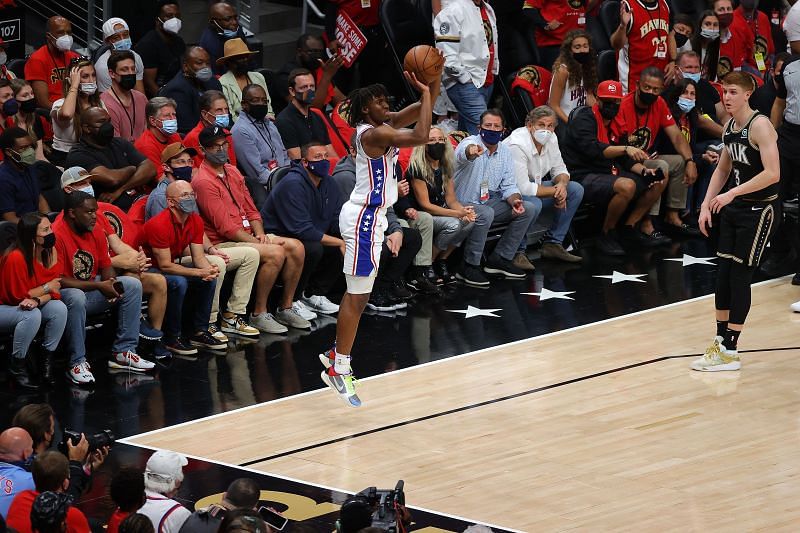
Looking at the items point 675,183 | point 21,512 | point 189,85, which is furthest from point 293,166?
point 21,512

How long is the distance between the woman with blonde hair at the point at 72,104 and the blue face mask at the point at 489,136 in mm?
3047

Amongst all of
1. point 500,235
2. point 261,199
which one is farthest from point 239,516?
point 500,235

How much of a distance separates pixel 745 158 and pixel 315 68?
488cm

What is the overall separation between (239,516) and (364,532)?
1.58 ft

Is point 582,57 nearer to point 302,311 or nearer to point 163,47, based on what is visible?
point 163,47

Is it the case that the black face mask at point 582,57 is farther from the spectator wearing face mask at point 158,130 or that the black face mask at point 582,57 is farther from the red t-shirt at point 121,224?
the red t-shirt at point 121,224

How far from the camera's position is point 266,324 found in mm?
9992

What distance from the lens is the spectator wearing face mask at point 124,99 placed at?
11.0 m

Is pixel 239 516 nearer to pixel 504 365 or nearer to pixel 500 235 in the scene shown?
pixel 504 365

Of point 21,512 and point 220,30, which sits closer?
point 21,512

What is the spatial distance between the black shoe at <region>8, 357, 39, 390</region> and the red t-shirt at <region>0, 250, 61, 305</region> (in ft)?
1.15

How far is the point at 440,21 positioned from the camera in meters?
12.8

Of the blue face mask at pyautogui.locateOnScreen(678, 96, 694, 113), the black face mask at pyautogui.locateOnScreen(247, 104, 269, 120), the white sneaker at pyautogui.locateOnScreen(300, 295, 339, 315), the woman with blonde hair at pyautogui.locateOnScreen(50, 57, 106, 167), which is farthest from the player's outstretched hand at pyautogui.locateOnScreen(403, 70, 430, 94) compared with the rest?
the blue face mask at pyautogui.locateOnScreen(678, 96, 694, 113)

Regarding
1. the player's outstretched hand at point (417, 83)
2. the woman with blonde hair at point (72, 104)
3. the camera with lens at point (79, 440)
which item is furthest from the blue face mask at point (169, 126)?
the camera with lens at point (79, 440)
